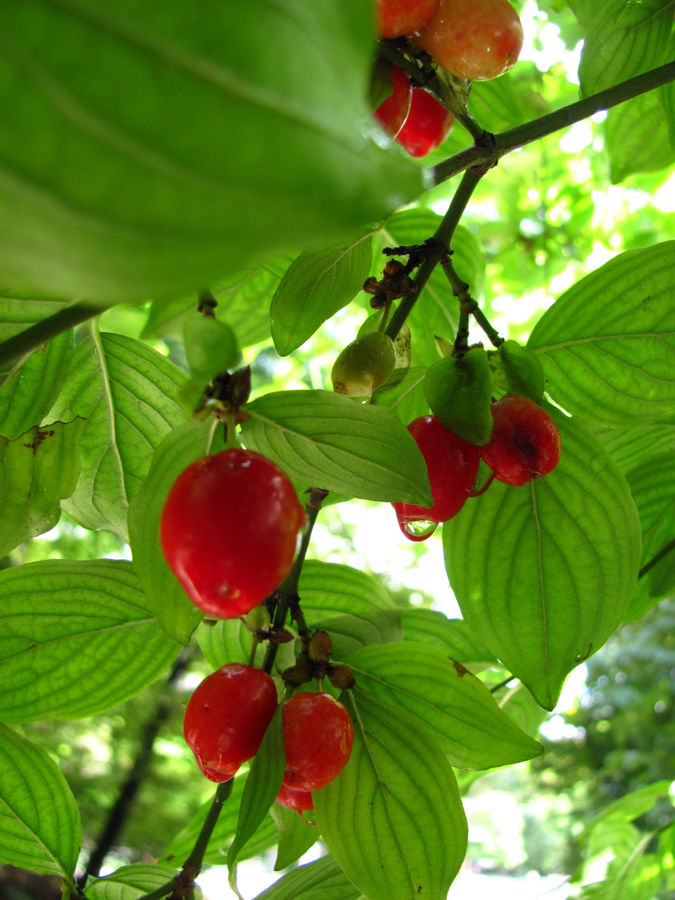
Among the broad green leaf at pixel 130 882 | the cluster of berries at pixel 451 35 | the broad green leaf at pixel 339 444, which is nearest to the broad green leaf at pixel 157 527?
the broad green leaf at pixel 339 444

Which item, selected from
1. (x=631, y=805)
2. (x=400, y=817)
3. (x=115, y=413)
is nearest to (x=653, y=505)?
(x=400, y=817)

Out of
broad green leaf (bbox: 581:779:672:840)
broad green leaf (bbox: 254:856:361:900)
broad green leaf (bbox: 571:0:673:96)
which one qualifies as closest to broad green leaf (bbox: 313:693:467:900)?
broad green leaf (bbox: 254:856:361:900)

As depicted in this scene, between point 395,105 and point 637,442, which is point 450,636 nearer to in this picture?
point 637,442

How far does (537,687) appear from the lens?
0.67 meters

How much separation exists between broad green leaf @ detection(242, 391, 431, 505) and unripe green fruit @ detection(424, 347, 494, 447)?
0.07 m

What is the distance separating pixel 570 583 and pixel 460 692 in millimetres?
137

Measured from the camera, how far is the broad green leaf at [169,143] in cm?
21

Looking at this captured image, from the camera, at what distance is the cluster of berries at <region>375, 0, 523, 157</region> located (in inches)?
21.1

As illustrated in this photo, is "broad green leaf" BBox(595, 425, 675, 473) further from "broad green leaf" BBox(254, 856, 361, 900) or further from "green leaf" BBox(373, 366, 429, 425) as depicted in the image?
"broad green leaf" BBox(254, 856, 361, 900)

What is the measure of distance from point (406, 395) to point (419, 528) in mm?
185

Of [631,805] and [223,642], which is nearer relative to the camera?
[223,642]

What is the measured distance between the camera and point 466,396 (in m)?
0.58

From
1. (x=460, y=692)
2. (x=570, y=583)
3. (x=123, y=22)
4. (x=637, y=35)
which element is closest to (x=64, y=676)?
(x=460, y=692)

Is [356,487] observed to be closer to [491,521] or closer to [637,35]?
[491,521]
